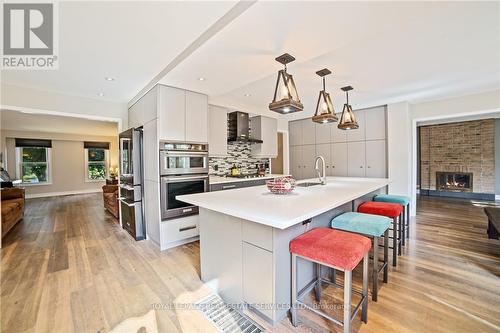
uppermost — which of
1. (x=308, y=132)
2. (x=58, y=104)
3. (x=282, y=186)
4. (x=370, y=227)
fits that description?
(x=58, y=104)

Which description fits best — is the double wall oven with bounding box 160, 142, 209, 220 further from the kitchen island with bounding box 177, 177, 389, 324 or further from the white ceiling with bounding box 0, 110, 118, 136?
the white ceiling with bounding box 0, 110, 118, 136

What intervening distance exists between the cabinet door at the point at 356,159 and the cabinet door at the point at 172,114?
4.01 m

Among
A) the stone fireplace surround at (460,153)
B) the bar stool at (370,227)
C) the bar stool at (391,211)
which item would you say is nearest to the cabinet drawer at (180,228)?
the bar stool at (370,227)

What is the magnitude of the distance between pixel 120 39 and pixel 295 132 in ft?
16.4

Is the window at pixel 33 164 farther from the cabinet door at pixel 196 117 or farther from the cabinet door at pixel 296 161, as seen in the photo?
the cabinet door at pixel 296 161

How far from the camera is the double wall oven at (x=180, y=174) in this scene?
3090mm

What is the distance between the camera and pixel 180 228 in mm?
3248

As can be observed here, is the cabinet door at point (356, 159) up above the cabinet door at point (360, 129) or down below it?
below

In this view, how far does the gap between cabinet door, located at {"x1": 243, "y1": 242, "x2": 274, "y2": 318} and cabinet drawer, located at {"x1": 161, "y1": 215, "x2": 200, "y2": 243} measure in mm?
1776

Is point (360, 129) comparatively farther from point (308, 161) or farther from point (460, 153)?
point (460, 153)

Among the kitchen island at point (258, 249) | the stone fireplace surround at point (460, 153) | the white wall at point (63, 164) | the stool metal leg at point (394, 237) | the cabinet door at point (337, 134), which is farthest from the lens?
the white wall at point (63, 164)

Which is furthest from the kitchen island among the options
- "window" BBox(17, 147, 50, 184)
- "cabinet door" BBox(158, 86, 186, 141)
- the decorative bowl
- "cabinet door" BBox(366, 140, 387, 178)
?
Result: "window" BBox(17, 147, 50, 184)

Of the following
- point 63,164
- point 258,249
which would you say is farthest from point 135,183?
point 63,164

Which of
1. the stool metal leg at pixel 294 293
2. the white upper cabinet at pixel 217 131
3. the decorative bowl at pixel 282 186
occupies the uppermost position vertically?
the white upper cabinet at pixel 217 131
